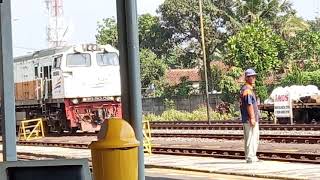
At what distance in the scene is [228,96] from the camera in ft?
143

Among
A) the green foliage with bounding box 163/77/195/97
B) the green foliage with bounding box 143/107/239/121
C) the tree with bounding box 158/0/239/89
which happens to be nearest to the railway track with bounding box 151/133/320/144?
the green foliage with bounding box 143/107/239/121

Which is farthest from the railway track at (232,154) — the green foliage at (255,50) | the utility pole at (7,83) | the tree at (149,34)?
the tree at (149,34)

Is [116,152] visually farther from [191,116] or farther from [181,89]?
[181,89]

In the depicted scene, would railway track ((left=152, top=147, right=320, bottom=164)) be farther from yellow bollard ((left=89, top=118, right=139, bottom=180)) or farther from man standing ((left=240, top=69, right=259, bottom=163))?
yellow bollard ((left=89, top=118, right=139, bottom=180))

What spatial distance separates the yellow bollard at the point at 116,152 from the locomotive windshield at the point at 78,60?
2025 cm

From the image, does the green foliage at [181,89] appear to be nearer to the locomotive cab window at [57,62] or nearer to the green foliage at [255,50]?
the green foliage at [255,50]

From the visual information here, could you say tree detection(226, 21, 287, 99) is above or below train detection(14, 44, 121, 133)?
above

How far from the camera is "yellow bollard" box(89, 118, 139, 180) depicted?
396cm

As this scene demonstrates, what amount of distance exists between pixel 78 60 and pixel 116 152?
67.2 ft

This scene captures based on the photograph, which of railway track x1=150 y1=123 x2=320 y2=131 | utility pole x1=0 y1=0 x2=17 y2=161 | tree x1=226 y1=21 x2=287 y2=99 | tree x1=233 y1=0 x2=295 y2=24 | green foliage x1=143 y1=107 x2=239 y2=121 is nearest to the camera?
utility pole x1=0 y1=0 x2=17 y2=161

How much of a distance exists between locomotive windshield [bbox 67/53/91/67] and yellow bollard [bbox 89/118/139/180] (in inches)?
797

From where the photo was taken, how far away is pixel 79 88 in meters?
23.9

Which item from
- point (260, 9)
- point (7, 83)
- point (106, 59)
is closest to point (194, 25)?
point (260, 9)

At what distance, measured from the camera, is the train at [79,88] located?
2339cm
